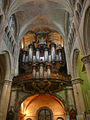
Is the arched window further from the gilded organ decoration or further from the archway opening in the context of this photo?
the gilded organ decoration

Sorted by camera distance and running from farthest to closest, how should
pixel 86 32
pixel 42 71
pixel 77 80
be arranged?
pixel 42 71, pixel 77 80, pixel 86 32

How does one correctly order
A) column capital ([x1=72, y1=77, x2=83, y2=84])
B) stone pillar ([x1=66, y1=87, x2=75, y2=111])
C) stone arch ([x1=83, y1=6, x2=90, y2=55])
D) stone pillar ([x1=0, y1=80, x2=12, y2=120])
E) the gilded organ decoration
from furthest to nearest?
the gilded organ decoration, stone pillar ([x1=66, y1=87, x2=75, y2=111]), column capital ([x1=72, y1=77, x2=83, y2=84]), stone pillar ([x1=0, y1=80, x2=12, y2=120]), stone arch ([x1=83, y1=6, x2=90, y2=55])

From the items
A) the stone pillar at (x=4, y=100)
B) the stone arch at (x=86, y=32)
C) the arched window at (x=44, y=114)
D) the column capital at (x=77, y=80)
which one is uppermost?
the stone arch at (x=86, y=32)

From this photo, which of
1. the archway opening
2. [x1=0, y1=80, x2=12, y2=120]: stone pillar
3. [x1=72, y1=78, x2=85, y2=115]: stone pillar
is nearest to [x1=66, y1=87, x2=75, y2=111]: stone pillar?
[x1=72, y1=78, x2=85, y2=115]: stone pillar

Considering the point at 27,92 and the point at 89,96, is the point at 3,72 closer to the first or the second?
the point at 27,92

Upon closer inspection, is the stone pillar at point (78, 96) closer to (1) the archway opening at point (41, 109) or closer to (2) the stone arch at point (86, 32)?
(2) the stone arch at point (86, 32)

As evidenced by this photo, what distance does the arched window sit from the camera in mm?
14846

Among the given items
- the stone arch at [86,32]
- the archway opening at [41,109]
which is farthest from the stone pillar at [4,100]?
the stone arch at [86,32]

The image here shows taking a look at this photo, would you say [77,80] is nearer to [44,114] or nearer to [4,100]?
[4,100]

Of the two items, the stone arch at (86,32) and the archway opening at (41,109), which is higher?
the stone arch at (86,32)

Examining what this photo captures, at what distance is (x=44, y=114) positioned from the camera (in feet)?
49.2

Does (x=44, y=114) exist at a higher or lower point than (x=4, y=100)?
lower

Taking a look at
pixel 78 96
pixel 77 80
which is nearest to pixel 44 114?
pixel 78 96

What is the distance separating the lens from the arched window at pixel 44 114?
14846 mm
